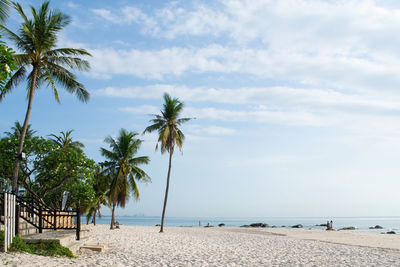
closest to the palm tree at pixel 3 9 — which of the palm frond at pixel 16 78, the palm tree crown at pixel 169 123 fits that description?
the palm frond at pixel 16 78

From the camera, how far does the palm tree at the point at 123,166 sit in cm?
3045

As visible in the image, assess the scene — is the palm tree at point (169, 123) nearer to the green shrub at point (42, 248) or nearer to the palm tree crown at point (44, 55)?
the palm tree crown at point (44, 55)

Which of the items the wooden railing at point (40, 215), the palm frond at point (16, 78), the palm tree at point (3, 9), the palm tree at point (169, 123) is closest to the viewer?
the palm tree at point (3, 9)

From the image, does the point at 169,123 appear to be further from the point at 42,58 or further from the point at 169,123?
the point at 42,58

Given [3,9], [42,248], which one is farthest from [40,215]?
[3,9]

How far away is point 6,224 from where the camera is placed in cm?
855

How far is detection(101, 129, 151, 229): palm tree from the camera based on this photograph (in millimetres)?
30453

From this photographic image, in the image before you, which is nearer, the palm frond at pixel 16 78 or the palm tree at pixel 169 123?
the palm frond at pixel 16 78

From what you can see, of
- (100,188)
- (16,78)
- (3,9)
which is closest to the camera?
(3,9)

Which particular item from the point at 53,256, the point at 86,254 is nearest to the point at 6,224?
the point at 53,256

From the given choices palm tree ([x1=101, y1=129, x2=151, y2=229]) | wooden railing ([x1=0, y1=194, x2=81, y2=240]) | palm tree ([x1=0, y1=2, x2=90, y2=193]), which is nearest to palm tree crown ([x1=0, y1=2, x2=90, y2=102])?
palm tree ([x1=0, y1=2, x2=90, y2=193])

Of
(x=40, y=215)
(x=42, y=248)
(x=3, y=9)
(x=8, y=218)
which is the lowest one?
(x=42, y=248)

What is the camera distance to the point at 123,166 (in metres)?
30.8

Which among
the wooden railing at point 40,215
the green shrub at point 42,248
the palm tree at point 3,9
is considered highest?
the palm tree at point 3,9
